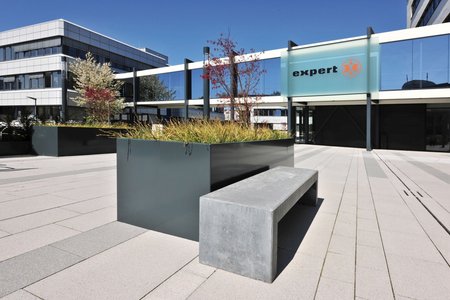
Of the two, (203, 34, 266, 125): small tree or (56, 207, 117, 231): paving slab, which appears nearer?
(56, 207, 117, 231): paving slab

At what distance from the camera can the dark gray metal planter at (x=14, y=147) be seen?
13273 millimetres

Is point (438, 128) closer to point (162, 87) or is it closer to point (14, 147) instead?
point (162, 87)

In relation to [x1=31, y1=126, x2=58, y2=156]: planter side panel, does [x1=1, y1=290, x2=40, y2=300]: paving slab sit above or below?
below

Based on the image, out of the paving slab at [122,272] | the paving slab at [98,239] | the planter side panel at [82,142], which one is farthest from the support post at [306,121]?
the paving slab at [122,272]

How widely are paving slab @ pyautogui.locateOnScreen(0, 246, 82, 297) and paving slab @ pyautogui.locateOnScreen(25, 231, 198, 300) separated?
0.40 feet

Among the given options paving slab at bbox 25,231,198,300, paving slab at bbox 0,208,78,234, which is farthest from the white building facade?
paving slab at bbox 25,231,198,300

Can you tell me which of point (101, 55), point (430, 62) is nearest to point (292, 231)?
point (430, 62)

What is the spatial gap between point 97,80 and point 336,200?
33.0 m

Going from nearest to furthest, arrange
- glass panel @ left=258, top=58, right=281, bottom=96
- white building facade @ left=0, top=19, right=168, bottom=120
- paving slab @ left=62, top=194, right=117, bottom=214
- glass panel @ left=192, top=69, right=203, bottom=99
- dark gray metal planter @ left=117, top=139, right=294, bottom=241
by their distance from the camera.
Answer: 1. dark gray metal planter @ left=117, top=139, right=294, bottom=241
2. paving slab @ left=62, top=194, right=117, bottom=214
3. glass panel @ left=258, top=58, right=281, bottom=96
4. glass panel @ left=192, top=69, right=203, bottom=99
5. white building facade @ left=0, top=19, right=168, bottom=120

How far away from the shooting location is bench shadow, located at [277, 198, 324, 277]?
3.30 m

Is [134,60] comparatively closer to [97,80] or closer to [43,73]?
[43,73]

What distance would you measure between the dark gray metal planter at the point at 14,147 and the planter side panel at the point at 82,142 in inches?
85.4

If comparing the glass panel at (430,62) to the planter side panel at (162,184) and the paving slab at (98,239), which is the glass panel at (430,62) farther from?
the paving slab at (98,239)

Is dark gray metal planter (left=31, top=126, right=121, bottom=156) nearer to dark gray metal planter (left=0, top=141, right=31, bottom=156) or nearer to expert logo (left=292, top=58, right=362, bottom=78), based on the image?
dark gray metal planter (left=0, top=141, right=31, bottom=156)
